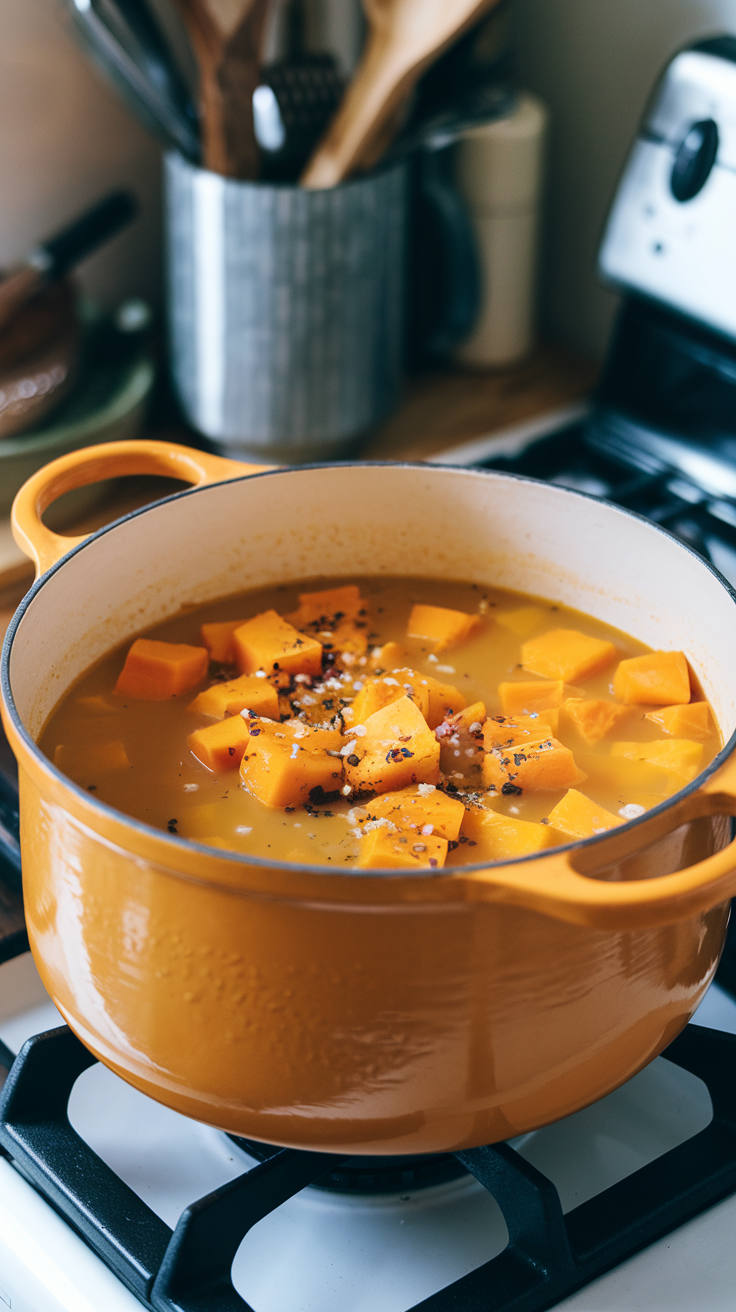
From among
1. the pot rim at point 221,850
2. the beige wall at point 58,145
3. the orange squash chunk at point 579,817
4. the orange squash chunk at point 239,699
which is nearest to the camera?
the pot rim at point 221,850

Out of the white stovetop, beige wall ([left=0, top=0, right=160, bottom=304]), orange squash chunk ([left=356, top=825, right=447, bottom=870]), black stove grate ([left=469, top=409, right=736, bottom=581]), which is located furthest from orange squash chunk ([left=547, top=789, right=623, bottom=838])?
beige wall ([left=0, top=0, right=160, bottom=304])

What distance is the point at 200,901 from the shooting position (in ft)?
2.01

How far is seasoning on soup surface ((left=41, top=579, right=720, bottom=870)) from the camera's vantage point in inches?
33.6

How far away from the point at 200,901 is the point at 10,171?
3.98ft

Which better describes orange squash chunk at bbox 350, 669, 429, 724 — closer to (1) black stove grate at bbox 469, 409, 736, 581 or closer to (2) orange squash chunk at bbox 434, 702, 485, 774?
(2) orange squash chunk at bbox 434, 702, 485, 774

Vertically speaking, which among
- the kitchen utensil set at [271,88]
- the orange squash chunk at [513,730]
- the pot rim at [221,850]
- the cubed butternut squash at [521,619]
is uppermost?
the kitchen utensil set at [271,88]

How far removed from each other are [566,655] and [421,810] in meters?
0.28

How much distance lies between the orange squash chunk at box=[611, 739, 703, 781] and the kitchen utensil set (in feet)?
2.40

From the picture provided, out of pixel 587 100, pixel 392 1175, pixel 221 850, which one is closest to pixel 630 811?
pixel 392 1175

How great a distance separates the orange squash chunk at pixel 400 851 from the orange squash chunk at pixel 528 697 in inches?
9.4

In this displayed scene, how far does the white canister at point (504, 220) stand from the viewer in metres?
1.53

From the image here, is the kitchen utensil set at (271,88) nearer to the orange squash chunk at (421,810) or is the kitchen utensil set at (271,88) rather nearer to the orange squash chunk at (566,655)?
the orange squash chunk at (566,655)

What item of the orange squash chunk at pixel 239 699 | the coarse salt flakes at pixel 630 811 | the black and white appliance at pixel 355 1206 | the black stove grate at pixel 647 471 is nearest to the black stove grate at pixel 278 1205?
the black and white appliance at pixel 355 1206

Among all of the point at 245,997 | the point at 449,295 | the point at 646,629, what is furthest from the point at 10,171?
the point at 245,997
